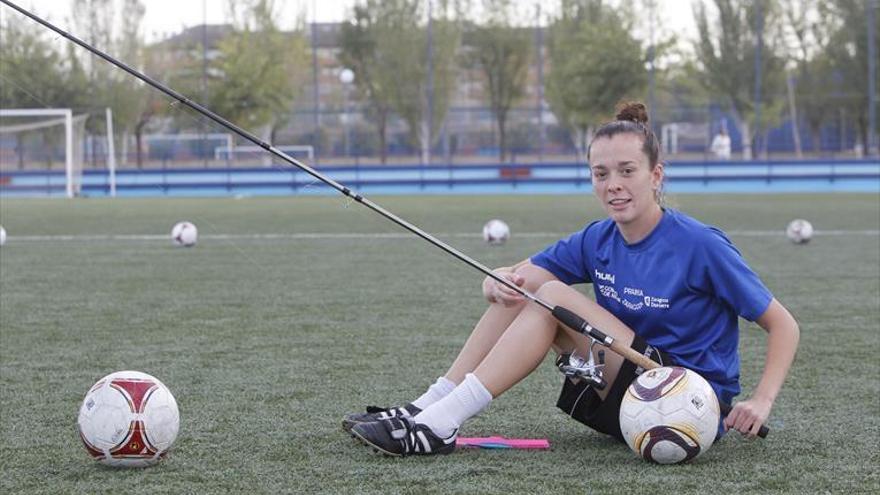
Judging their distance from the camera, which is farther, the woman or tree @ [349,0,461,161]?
→ tree @ [349,0,461,161]

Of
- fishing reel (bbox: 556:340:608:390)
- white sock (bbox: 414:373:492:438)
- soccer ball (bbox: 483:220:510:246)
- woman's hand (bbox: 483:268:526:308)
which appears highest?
woman's hand (bbox: 483:268:526:308)

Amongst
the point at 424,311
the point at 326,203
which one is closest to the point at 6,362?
the point at 424,311

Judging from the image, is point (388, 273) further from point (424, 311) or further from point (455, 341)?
point (455, 341)

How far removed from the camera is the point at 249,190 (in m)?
40.0

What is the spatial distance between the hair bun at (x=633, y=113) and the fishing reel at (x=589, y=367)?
30.9 inches

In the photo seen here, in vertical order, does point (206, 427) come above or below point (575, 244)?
below

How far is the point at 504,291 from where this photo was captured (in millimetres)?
4730

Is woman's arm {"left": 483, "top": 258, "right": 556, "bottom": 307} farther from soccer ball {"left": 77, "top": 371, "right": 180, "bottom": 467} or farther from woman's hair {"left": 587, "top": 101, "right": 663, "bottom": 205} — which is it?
soccer ball {"left": 77, "top": 371, "right": 180, "bottom": 467}

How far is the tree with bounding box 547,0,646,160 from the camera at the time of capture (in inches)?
1900

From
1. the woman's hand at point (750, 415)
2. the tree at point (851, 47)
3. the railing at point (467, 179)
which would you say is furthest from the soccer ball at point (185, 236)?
the tree at point (851, 47)

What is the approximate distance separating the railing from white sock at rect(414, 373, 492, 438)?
33183 millimetres

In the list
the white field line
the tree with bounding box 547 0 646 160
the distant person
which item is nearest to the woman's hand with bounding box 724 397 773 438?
the white field line

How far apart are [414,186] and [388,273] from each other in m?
28.2

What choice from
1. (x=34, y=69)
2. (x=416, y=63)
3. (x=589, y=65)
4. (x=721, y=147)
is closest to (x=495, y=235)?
(x=34, y=69)
